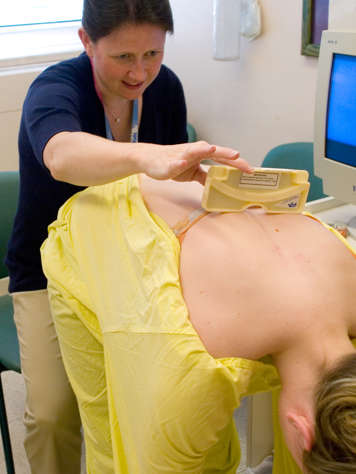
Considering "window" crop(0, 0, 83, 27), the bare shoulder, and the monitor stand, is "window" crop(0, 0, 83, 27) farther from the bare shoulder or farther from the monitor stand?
the bare shoulder

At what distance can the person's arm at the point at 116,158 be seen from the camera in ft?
3.46

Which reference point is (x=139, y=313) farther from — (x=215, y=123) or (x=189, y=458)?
(x=215, y=123)

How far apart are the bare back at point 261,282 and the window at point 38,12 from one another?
2.30 metres

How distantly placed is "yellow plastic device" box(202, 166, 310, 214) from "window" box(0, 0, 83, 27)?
2292 mm

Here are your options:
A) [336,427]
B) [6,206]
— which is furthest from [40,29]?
[336,427]

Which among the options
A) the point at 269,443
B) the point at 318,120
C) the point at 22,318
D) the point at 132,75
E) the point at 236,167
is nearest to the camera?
the point at 236,167

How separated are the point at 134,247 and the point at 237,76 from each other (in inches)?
60.8

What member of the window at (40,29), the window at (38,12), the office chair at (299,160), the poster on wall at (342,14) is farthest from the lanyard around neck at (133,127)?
the window at (38,12)

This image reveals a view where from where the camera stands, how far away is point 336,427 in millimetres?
879

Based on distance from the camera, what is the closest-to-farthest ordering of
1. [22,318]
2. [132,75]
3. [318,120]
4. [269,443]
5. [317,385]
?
[317,385] < [132,75] < [22,318] < [318,120] < [269,443]

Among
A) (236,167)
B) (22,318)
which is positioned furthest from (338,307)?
(22,318)

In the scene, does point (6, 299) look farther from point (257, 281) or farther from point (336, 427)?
point (336, 427)

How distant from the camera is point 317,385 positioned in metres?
0.98

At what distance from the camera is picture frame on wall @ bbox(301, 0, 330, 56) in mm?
2045
